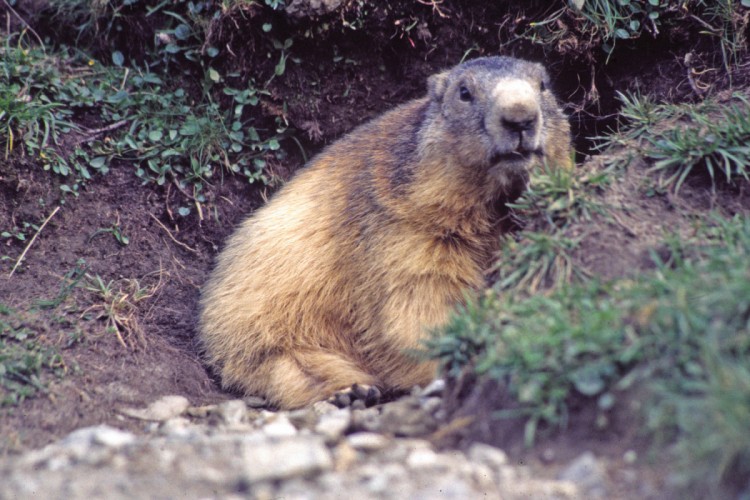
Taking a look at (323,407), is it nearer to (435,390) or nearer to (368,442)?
(435,390)

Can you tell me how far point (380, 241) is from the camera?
554 cm

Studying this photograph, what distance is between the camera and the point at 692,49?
20.7 feet

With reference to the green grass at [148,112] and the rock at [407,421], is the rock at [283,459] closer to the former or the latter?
the rock at [407,421]

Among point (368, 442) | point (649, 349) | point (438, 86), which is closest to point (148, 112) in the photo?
point (438, 86)

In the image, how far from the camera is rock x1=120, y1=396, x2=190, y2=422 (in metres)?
4.87

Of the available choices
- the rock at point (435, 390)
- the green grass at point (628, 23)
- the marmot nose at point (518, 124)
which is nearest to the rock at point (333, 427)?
the rock at point (435, 390)

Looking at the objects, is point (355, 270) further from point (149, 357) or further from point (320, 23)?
point (320, 23)

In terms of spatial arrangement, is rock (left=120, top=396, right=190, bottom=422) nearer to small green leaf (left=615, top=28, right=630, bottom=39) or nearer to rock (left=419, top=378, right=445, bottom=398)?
rock (left=419, top=378, right=445, bottom=398)

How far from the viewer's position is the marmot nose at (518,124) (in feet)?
15.8

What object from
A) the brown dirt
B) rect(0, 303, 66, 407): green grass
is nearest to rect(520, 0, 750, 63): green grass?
the brown dirt

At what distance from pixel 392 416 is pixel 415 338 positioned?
1523 mm

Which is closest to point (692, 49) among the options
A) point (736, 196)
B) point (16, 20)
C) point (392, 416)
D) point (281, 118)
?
point (736, 196)

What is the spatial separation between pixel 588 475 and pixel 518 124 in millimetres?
2565

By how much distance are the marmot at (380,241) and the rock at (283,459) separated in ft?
5.56
